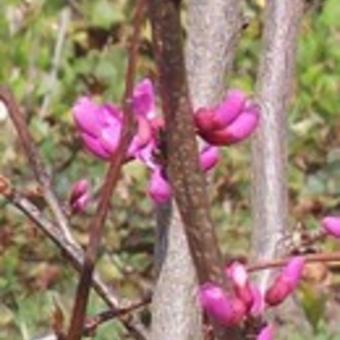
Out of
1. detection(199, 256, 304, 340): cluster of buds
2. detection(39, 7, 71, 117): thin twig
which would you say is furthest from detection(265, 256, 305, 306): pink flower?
detection(39, 7, 71, 117): thin twig

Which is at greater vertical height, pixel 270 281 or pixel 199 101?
pixel 199 101

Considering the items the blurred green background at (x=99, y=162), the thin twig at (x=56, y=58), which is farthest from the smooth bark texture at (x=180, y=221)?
the thin twig at (x=56, y=58)

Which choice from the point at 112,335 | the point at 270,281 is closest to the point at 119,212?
the point at 112,335

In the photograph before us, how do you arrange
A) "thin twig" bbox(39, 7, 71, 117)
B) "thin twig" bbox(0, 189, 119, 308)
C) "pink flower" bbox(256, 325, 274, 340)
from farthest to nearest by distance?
1. "thin twig" bbox(39, 7, 71, 117)
2. "thin twig" bbox(0, 189, 119, 308)
3. "pink flower" bbox(256, 325, 274, 340)

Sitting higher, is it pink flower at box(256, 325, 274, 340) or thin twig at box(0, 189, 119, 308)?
thin twig at box(0, 189, 119, 308)

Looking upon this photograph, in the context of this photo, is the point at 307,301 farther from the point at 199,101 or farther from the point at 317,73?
the point at 199,101

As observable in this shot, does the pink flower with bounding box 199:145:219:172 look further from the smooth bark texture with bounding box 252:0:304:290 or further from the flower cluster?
the smooth bark texture with bounding box 252:0:304:290

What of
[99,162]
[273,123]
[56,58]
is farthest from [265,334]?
[56,58]

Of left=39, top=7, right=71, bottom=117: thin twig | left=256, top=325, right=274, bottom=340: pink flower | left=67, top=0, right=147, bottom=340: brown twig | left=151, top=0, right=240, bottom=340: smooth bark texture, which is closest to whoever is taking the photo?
left=67, top=0, right=147, bottom=340: brown twig
